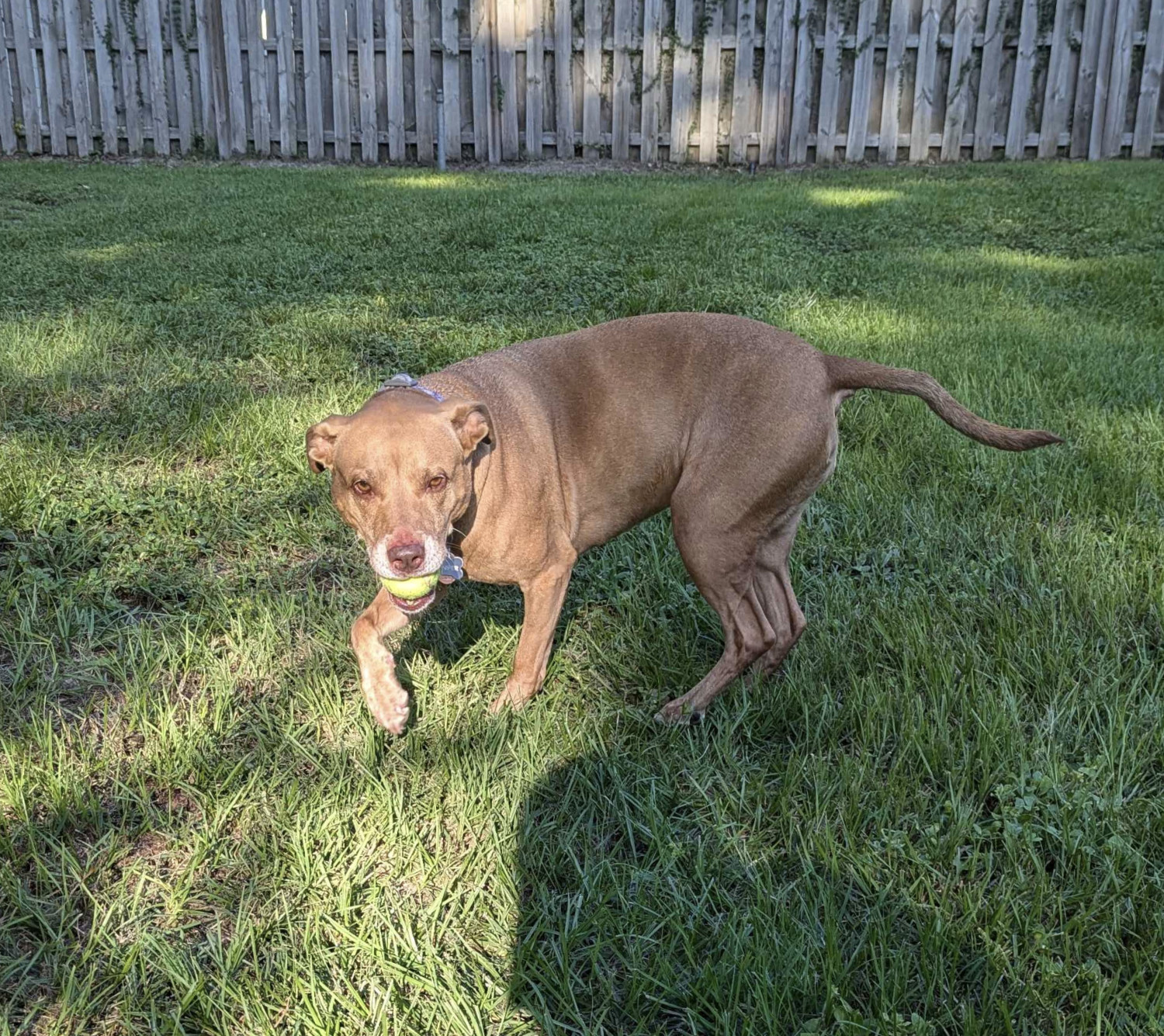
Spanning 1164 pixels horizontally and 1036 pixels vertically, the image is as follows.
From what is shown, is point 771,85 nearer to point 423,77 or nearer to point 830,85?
point 830,85

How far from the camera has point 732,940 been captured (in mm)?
2117

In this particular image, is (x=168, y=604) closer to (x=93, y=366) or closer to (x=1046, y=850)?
(x=93, y=366)

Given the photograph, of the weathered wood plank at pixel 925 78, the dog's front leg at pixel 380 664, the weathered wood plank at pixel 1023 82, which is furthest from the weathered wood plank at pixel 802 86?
the dog's front leg at pixel 380 664

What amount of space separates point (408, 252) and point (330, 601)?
187 inches

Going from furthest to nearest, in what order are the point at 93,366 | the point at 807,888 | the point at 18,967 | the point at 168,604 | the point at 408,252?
the point at 408,252 < the point at 93,366 < the point at 168,604 < the point at 807,888 < the point at 18,967

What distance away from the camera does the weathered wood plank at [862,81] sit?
1083cm

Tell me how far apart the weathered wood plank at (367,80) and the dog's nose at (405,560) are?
10.2 metres

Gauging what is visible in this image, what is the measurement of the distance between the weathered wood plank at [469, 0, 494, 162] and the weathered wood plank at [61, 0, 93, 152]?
4.65 metres

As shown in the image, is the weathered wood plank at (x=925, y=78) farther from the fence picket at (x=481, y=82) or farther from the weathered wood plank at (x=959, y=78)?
the fence picket at (x=481, y=82)

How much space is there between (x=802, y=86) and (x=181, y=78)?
7.22 meters

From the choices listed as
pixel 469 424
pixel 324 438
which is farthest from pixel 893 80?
pixel 324 438

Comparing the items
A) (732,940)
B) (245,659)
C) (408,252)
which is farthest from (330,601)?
(408,252)

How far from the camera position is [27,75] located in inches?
465

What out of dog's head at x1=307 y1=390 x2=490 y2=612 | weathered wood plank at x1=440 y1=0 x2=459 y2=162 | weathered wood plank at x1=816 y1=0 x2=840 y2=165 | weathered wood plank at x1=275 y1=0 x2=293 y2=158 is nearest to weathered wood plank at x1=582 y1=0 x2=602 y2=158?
weathered wood plank at x1=440 y1=0 x2=459 y2=162
